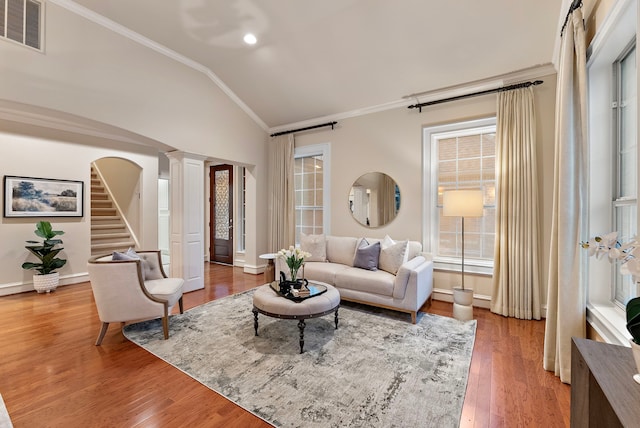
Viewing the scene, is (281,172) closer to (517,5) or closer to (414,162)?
(414,162)

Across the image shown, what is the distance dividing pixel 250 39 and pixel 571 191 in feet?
13.2

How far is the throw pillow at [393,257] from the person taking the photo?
3646 millimetres

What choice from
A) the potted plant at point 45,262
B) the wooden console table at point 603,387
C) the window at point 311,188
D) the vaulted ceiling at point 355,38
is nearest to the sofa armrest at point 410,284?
the wooden console table at point 603,387

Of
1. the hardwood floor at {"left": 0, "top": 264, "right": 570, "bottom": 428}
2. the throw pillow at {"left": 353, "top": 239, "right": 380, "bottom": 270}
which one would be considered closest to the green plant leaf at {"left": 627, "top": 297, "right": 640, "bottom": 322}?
the hardwood floor at {"left": 0, "top": 264, "right": 570, "bottom": 428}

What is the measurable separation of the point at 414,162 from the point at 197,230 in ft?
12.1

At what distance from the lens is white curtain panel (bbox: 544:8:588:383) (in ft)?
6.88

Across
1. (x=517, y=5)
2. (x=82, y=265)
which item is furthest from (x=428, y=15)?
(x=82, y=265)

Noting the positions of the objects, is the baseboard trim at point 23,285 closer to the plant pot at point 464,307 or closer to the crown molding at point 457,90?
the crown molding at point 457,90

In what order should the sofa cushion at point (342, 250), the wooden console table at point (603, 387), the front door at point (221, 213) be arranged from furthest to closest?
the front door at point (221, 213) → the sofa cushion at point (342, 250) → the wooden console table at point (603, 387)

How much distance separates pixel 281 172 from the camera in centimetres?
571

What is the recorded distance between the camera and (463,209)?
3.32 metres

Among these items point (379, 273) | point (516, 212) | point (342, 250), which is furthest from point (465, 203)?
point (342, 250)

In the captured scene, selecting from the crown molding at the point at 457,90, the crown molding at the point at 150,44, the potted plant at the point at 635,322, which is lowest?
the potted plant at the point at 635,322

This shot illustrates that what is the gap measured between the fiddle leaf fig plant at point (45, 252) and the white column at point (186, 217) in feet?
6.12
